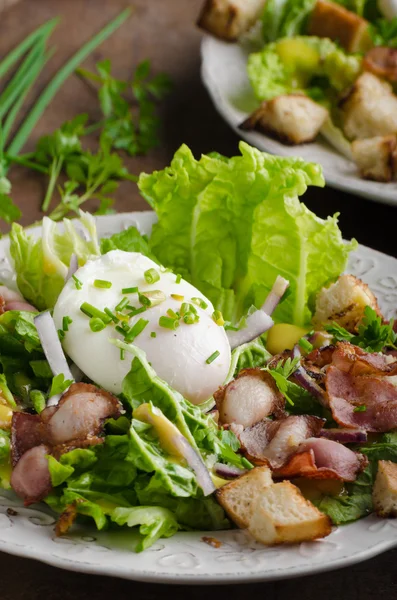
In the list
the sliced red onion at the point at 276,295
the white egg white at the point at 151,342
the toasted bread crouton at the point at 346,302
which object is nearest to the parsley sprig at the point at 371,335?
the toasted bread crouton at the point at 346,302

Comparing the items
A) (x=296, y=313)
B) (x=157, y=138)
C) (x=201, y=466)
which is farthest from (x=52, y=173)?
(x=201, y=466)

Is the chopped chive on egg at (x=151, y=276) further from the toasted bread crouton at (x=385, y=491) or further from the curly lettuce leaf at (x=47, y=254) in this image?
the toasted bread crouton at (x=385, y=491)

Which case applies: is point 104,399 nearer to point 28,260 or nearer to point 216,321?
point 216,321

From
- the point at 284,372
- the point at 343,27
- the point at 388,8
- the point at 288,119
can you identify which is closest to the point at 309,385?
the point at 284,372

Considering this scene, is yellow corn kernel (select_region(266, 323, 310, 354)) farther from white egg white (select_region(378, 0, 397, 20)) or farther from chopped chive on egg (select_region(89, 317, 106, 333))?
white egg white (select_region(378, 0, 397, 20))

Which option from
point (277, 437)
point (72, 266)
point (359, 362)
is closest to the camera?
point (277, 437)

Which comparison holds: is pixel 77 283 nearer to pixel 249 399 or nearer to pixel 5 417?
pixel 5 417
